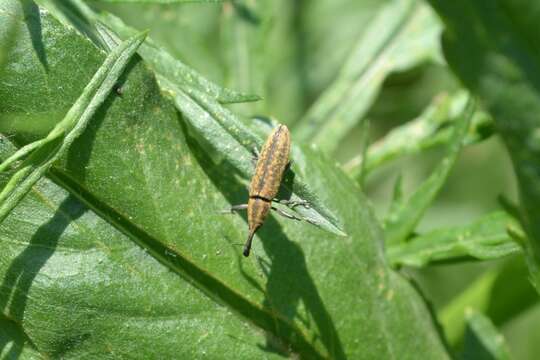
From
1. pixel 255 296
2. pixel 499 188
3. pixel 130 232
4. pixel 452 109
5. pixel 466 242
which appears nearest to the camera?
pixel 130 232

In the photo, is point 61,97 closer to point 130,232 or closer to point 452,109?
point 130,232

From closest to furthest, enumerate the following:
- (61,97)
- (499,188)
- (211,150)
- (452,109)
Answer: (61,97), (211,150), (452,109), (499,188)

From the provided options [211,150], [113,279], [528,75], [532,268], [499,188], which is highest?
[499,188]

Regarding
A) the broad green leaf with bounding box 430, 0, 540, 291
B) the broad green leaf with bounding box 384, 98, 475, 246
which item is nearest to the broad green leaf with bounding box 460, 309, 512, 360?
the broad green leaf with bounding box 384, 98, 475, 246

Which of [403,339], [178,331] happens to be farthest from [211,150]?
[403,339]

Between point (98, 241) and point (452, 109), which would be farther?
point (452, 109)

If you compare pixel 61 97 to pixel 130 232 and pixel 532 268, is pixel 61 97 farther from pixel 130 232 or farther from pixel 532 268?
pixel 532 268

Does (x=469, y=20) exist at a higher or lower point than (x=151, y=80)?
lower

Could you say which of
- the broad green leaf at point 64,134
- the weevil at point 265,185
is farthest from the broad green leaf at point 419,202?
the broad green leaf at point 64,134
